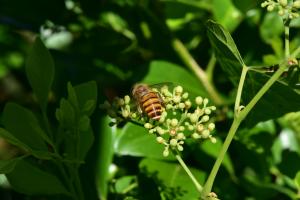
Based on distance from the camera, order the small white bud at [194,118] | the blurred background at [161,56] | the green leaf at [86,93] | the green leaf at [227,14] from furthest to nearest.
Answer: the green leaf at [227,14] < the blurred background at [161,56] < the green leaf at [86,93] < the small white bud at [194,118]

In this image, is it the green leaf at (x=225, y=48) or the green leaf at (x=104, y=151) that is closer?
the green leaf at (x=225, y=48)

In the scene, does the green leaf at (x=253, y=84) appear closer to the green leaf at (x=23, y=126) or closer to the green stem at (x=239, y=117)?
the green stem at (x=239, y=117)

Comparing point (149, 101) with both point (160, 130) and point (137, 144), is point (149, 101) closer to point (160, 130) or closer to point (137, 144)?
point (160, 130)

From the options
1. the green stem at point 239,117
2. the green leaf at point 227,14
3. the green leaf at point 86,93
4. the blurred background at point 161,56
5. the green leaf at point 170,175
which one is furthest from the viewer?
the green leaf at point 227,14

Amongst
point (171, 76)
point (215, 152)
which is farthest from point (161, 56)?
point (215, 152)

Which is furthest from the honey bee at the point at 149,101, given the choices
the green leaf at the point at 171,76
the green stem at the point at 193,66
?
the green stem at the point at 193,66

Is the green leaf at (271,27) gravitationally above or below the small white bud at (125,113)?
above

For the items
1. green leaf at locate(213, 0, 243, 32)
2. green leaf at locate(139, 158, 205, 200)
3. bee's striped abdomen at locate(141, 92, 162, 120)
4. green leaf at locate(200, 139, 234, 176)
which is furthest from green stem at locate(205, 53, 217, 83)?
bee's striped abdomen at locate(141, 92, 162, 120)
